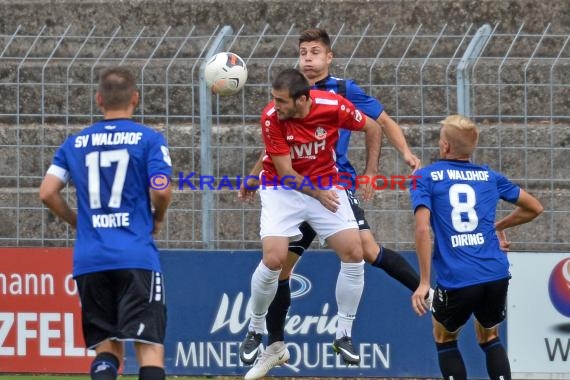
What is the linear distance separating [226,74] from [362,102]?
1.06 metres

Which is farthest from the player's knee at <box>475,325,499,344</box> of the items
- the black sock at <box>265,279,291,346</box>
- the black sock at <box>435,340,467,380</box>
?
the black sock at <box>265,279,291,346</box>

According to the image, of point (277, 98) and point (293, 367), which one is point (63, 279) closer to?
point (293, 367)

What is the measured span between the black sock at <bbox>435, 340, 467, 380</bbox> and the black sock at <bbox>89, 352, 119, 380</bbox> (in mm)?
2286

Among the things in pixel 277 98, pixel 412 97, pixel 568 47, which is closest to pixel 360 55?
pixel 412 97

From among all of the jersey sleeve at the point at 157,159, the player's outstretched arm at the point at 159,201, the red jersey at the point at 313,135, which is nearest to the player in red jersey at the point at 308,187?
the red jersey at the point at 313,135

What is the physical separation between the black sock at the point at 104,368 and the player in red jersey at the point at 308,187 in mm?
1832

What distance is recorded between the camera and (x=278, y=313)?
28.3 ft

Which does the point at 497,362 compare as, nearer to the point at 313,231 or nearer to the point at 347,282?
the point at 347,282

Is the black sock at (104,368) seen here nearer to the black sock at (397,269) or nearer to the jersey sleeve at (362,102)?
the black sock at (397,269)

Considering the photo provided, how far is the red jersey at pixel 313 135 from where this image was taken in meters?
7.85

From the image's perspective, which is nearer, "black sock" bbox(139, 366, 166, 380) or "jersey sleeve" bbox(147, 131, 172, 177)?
"jersey sleeve" bbox(147, 131, 172, 177)

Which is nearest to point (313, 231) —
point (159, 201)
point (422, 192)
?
point (422, 192)

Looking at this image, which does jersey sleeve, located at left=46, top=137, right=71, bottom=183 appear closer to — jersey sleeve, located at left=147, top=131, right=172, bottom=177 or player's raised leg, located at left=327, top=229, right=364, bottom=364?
jersey sleeve, located at left=147, top=131, right=172, bottom=177

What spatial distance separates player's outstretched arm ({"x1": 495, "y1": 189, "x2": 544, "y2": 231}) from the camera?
7.52 metres
